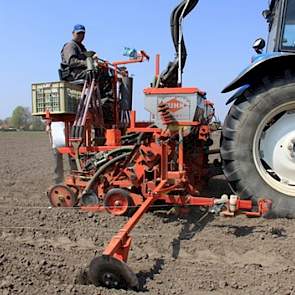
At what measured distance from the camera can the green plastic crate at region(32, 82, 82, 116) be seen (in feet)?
18.8

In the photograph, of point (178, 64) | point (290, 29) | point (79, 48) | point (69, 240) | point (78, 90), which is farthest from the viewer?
point (79, 48)

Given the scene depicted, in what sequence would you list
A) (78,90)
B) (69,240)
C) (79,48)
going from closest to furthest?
(69,240)
(78,90)
(79,48)

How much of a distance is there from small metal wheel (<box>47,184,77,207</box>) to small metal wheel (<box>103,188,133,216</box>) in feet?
1.55

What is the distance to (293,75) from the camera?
456 centimetres

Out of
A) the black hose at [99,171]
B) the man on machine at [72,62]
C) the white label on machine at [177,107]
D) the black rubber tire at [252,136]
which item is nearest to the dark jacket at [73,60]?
the man on machine at [72,62]

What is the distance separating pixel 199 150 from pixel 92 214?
1482 millimetres

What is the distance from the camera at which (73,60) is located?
6.29m

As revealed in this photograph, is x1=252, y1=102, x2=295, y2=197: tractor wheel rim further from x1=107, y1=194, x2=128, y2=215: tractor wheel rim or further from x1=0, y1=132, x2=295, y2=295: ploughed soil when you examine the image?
x1=107, y1=194, x2=128, y2=215: tractor wheel rim

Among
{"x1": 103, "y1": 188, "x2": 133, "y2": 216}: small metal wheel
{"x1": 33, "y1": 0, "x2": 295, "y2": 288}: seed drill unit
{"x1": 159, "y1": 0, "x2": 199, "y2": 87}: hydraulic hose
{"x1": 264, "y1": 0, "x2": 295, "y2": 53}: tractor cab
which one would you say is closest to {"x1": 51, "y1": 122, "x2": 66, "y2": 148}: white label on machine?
{"x1": 33, "y1": 0, "x2": 295, "y2": 288}: seed drill unit

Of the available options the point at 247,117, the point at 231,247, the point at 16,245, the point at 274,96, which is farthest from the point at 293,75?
the point at 16,245

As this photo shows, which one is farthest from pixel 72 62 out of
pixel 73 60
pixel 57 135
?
pixel 57 135

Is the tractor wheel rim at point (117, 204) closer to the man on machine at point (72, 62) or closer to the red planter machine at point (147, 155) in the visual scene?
the red planter machine at point (147, 155)

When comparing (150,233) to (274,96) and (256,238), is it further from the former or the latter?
(274,96)

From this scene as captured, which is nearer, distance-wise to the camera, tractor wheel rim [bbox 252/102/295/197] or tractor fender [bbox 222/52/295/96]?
tractor fender [bbox 222/52/295/96]
